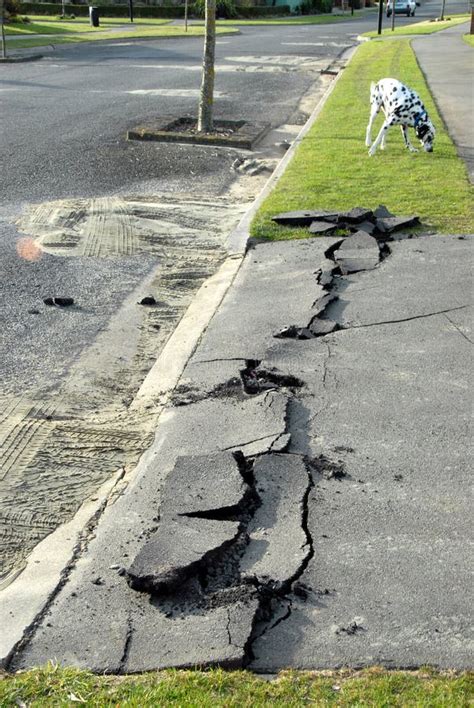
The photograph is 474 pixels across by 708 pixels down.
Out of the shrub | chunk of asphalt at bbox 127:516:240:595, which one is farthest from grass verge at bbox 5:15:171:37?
chunk of asphalt at bbox 127:516:240:595

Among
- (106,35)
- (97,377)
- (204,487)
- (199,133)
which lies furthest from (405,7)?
(204,487)

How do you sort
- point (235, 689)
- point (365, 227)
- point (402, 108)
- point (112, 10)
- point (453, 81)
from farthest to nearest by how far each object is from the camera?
1. point (112, 10)
2. point (453, 81)
3. point (402, 108)
4. point (365, 227)
5. point (235, 689)

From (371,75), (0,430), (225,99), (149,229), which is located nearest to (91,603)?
(0,430)

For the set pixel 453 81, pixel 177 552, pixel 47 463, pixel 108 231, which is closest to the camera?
pixel 177 552

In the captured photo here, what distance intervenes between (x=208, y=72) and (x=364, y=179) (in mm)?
5122

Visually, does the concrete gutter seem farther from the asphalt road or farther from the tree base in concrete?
the tree base in concrete

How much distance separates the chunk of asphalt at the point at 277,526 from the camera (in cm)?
408

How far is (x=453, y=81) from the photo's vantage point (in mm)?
22344

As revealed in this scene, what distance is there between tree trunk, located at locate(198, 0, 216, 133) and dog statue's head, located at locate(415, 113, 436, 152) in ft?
13.3

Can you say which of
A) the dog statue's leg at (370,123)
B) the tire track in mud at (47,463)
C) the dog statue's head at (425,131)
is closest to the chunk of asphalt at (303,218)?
the dog statue's head at (425,131)

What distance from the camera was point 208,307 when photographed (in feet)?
25.9

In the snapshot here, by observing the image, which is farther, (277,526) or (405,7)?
(405,7)

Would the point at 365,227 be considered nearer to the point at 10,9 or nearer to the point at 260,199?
the point at 260,199

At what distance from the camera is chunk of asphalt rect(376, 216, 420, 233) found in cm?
934
